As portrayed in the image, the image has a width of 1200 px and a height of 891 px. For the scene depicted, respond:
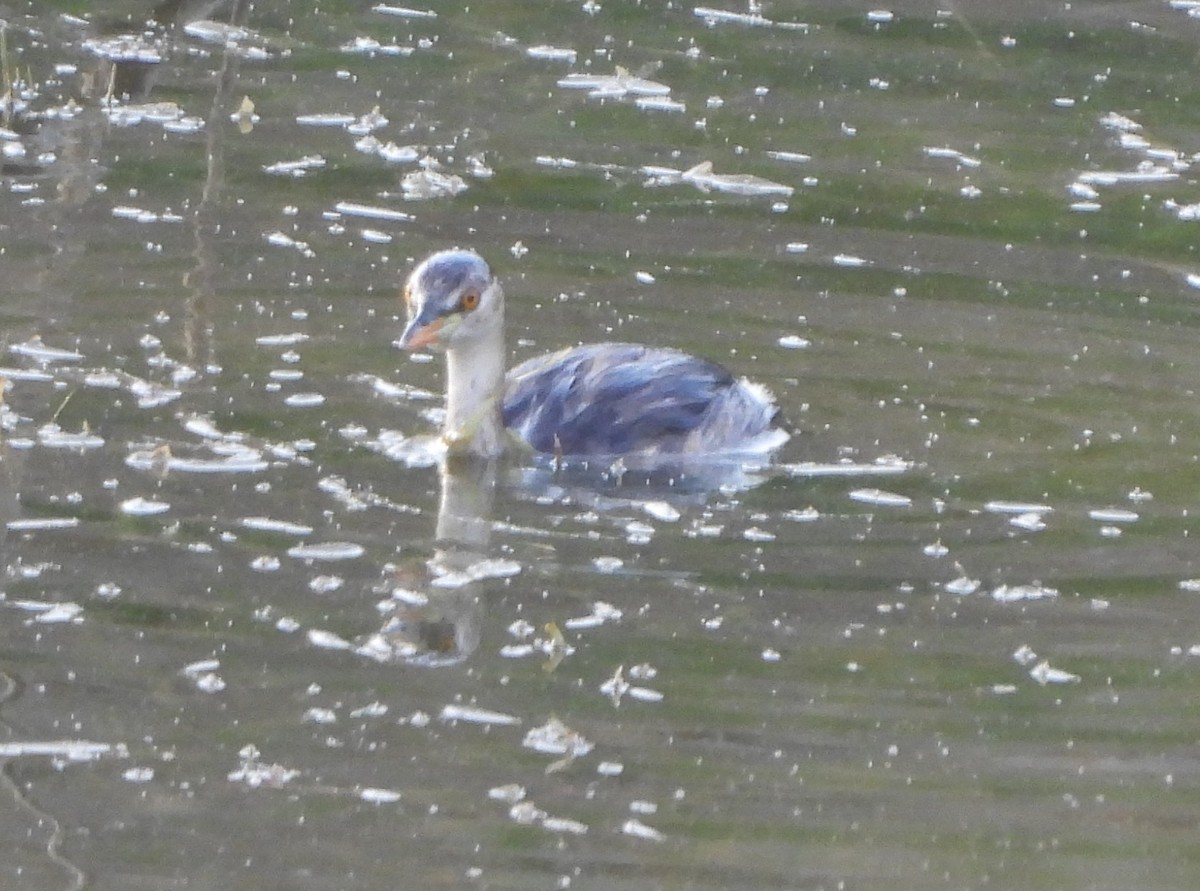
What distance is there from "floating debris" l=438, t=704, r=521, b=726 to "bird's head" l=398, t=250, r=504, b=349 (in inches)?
99.9

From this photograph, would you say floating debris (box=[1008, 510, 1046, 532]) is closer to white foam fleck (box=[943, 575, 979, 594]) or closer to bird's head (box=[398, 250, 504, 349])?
white foam fleck (box=[943, 575, 979, 594])

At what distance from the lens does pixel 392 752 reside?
20.4 ft

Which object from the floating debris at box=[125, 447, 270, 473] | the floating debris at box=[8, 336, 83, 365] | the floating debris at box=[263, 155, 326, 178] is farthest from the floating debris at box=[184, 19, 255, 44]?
the floating debris at box=[125, 447, 270, 473]

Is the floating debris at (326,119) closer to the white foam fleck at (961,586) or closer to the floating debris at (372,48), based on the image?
the floating debris at (372,48)

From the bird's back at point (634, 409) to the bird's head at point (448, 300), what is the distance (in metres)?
0.34

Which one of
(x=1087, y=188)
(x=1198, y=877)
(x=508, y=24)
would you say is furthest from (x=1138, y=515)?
(x=508, y=24)

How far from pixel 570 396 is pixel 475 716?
9.15ft

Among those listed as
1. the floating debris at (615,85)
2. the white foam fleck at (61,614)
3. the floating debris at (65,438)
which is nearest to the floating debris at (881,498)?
the floating debris at (65,438)

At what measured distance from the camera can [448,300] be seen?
29.2 feet

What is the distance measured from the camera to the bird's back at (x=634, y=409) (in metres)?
9.04

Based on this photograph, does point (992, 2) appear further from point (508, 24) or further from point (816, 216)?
point (816, 216)

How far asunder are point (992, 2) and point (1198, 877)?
1127 cm

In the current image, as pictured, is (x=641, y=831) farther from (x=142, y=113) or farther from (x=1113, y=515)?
(x=142, y=113)

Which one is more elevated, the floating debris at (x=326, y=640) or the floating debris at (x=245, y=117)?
the floating debris at (x=245, y=117)
